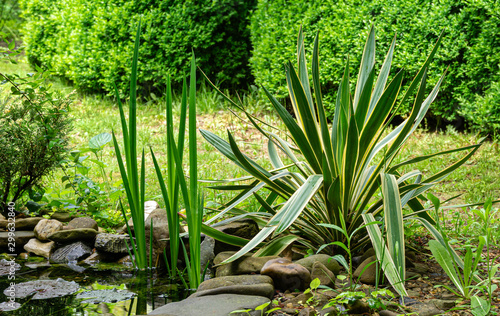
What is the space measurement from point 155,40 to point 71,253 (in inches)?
169

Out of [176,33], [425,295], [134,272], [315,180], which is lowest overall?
[134,272]

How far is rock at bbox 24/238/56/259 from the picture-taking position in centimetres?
277

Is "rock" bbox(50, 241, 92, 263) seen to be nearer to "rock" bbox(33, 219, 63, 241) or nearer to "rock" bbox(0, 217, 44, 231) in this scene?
"rock" bbox(33, 219, 63, 241)

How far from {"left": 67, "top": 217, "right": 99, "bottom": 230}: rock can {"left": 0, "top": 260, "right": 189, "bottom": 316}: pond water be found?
1.12ft

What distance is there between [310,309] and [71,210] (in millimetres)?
2091

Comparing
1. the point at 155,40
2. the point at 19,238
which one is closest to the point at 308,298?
the point at 19,238

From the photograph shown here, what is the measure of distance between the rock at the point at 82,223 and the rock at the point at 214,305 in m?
1.35

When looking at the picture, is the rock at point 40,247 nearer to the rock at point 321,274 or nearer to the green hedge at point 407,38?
the rock at point 321,274

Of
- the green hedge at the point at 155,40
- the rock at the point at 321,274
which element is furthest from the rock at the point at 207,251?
the green hedge at the point at 155,40

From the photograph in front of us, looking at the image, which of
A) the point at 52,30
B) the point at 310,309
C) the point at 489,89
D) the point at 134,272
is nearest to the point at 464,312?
the point at 310,309

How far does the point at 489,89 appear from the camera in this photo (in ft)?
14.9

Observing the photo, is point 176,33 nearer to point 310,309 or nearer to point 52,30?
point 52,30

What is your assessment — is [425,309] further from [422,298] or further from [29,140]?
[29,140]

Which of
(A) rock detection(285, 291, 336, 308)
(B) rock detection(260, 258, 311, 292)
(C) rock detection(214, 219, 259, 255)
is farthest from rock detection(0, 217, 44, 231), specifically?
(A) rock detection(285, 291, 336, 308)
